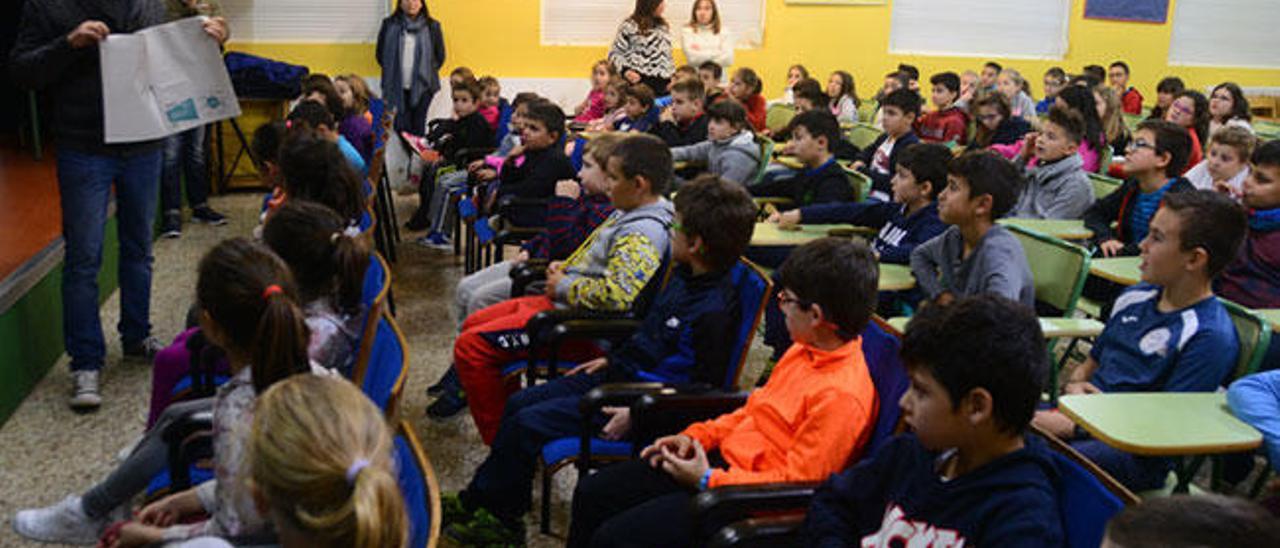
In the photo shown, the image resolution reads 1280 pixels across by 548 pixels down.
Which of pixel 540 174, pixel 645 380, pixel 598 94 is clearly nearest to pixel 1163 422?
pixel 645 380

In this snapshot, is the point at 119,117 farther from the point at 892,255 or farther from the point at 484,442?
the point at 892,255

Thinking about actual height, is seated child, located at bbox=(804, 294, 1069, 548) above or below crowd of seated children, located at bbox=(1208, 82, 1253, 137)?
below

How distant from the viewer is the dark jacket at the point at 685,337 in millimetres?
2518

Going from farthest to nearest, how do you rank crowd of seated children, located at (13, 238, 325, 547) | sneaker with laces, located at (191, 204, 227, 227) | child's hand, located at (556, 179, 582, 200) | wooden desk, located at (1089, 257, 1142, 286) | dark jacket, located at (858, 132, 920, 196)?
sneaker with laces, located at (191, 204, 227, 227)
dark jacket, located at (858, 132, 920, 196)
child's hand, located at (556, 179, 582, 200)
wooden desk, located at (1089, 257, 1142, 286)
crowd of seated children, located at (13, 238, 325, 547)

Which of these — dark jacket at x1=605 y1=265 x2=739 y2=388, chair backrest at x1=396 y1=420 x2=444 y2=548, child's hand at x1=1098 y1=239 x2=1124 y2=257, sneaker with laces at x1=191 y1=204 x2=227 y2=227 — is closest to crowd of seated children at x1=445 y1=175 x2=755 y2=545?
dark jacket at x1=605 y1=265 x2=739 y2=388

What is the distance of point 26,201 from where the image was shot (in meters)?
4.86

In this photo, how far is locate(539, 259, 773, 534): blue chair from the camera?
7.99 feet

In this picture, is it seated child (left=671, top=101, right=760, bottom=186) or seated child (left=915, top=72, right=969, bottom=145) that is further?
seated child (left=915, top=72, right=969, bottom=145)

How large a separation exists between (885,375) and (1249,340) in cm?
104

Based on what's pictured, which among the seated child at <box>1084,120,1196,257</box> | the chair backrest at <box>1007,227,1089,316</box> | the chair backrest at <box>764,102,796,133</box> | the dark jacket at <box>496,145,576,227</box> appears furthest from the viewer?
the chair backrest at <box>764,102,796,133</box>

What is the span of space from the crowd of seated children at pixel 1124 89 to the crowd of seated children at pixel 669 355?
852 centimetres

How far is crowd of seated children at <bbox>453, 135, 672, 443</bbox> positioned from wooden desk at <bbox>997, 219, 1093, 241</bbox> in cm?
167

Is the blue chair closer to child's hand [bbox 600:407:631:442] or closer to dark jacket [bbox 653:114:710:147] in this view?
child's hand [bbox 600:407:631:442]

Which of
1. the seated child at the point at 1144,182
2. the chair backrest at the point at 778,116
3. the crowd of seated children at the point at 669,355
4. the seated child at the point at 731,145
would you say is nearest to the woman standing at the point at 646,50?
the chair backrest at the point at 778,116
